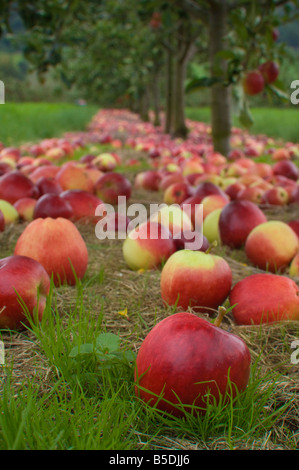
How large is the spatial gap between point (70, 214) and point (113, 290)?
963mm

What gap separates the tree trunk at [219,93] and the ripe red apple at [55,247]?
11.0ft

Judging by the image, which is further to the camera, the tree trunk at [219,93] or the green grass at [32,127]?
the green grass at [32,127]

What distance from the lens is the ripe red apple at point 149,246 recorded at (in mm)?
2320

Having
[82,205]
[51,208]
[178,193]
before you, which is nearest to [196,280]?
[51,208]

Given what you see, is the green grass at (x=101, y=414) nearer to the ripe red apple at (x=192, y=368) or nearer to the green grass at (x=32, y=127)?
the ripe red apple at (x=192, y=368)

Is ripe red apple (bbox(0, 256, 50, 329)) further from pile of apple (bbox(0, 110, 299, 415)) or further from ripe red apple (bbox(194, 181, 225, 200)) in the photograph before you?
ripe red apple (bbox(194, 181, 225, 200))

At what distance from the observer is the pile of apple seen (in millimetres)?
1170

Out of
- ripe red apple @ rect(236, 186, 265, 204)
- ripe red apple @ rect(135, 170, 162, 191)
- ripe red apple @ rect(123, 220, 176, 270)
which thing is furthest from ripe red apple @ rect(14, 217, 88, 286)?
ripe red apple @ rect(135, 170, 162, 191)

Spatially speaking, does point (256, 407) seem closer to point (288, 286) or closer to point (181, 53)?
point (288, 286)

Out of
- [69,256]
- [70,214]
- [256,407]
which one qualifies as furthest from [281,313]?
[70,214]

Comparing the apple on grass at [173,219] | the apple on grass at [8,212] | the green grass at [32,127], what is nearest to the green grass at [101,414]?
the apple on grass at [173,219]

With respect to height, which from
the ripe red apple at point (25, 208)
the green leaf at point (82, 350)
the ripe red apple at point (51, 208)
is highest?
the ripe red apple at point (51, 208)

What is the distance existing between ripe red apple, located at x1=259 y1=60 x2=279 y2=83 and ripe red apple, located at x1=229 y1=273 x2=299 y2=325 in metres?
2.26
